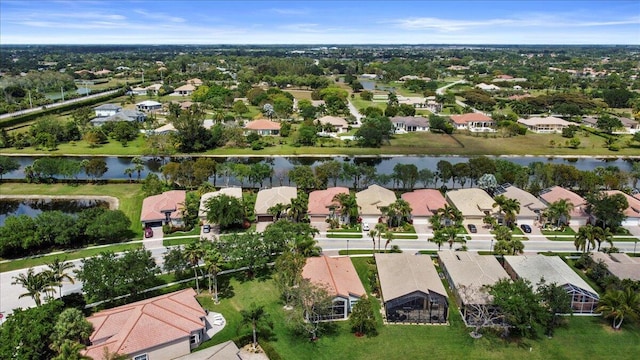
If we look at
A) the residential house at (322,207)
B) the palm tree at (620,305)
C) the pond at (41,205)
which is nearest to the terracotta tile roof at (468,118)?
the residential house at (322,207)

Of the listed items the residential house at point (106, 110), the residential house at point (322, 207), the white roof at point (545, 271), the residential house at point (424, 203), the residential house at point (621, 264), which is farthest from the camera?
the residential house at point (106, 110)

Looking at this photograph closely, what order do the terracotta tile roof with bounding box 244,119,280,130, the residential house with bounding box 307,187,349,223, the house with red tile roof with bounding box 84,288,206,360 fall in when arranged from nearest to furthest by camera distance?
1. the house with red tile roof with bounding box 84,288,206,360
2. the residential house with bounding box 307,187,349,223
3. the terracotta tile roof with bounding box 244,119,280,130

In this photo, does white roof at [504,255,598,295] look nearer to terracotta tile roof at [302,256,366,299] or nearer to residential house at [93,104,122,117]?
terracotta tile roof at [302,256,366,299]

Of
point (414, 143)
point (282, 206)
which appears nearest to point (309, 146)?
point (414, 143)

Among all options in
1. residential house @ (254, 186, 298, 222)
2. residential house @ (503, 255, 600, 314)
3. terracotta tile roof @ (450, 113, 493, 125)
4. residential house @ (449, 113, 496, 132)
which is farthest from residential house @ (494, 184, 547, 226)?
terracotta tile roof @ (450, 113, 493, 125)

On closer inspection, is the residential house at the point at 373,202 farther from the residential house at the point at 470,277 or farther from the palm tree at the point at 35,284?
the palm tree at the point at 35,284

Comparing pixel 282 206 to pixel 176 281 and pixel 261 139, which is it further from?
pixel 261 139
